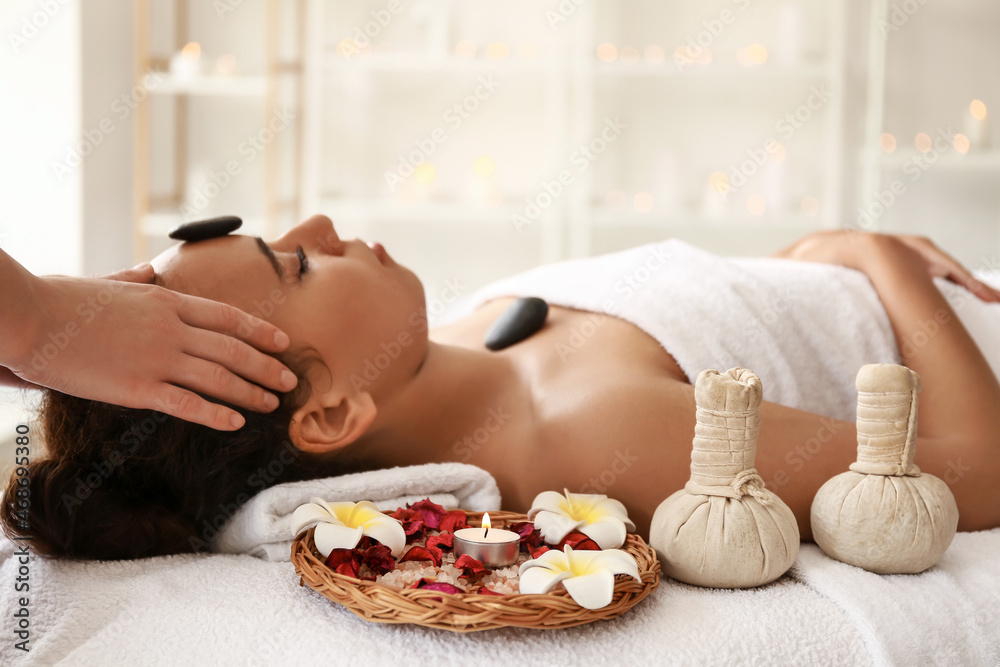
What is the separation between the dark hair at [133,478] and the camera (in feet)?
2.93

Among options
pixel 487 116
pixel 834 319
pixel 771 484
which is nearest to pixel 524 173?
pixel 487 116

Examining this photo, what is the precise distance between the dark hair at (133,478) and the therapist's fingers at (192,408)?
85 mm

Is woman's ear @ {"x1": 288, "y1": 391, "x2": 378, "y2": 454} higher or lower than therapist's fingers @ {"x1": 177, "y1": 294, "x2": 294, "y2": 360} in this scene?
lower

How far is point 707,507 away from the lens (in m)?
0.79

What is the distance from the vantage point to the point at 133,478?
37.4 inches

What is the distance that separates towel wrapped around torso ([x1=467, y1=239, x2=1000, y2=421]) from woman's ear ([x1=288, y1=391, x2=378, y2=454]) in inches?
17.3

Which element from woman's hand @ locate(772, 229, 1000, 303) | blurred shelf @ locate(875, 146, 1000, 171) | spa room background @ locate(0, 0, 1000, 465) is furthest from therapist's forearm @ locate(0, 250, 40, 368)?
blurred shelf @ locate(875, 146, 1000, 171)

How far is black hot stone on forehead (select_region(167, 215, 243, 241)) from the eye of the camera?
1.01 m

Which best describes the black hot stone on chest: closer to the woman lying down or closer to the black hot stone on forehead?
the woman lying down

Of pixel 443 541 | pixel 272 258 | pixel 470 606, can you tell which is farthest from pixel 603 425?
pixel 272 258

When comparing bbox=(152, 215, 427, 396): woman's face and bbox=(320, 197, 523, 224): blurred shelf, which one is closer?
bbox=(152, 215, 427, 396): woman's face

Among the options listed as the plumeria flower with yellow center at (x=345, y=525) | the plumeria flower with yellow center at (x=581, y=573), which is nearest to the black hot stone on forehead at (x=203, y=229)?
the plumeria flower with yellow center at (x=345, y=525)

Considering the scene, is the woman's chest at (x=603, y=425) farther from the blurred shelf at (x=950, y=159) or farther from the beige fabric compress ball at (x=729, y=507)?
the blurred shelf at (x=950, y=159)

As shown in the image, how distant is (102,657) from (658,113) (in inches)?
118
